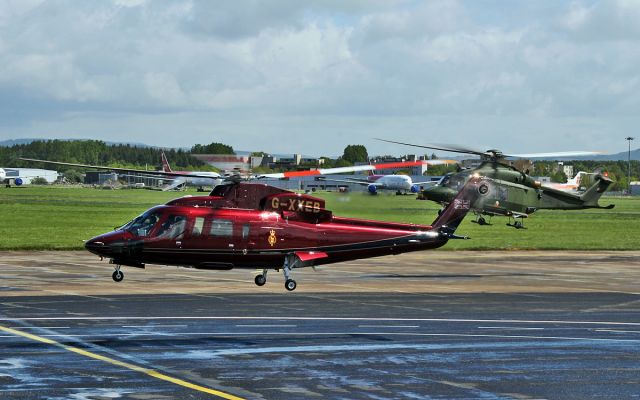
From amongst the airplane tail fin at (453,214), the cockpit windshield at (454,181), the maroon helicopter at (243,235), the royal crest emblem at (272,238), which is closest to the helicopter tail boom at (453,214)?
the airplane tail fin at (453,214)

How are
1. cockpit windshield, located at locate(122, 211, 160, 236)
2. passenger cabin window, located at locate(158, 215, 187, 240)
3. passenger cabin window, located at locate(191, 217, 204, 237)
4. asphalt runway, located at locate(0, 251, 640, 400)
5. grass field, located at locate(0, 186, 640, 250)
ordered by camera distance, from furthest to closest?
grass field, located at locate(0, 186, 640, 250) < passenger cabin window, located at locate(191, 217, 204, 237) < passenger cabin window, located at locate(158, 215, 187, 240) < cockpit windshield, located at locate(122, 211, 160, 236) < asphalt runway, located at locate(0, 251, 640, 400)

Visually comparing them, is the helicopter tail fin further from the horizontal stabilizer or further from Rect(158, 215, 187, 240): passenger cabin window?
Rect(158, 215, 187, 240): passenger cabin window

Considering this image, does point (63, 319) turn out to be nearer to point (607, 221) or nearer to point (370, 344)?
point (370, 344)

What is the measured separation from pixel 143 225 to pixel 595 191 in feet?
131

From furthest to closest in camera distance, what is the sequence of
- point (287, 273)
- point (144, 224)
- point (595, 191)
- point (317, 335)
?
point (595, 191) < point (287, 273) < point (144, 224) < point (317, 335)

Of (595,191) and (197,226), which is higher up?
(595,191)

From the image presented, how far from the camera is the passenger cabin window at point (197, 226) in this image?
128 ft

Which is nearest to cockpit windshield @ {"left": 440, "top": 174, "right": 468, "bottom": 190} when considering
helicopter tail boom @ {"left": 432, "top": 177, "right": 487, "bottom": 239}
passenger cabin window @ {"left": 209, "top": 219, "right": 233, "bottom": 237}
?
helicopter tail boom @ {"left": 432, "top": 177, "right": 487, "bottom": 239}

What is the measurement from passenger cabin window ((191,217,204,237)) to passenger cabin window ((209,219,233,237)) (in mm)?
391

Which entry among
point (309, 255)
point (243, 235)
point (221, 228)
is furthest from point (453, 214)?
point (221, 228)

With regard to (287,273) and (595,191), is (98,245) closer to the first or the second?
(287,273)

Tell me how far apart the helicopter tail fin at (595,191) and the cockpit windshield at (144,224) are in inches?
1513

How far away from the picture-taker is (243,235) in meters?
39.4

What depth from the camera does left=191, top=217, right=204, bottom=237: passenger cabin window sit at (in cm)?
3891
